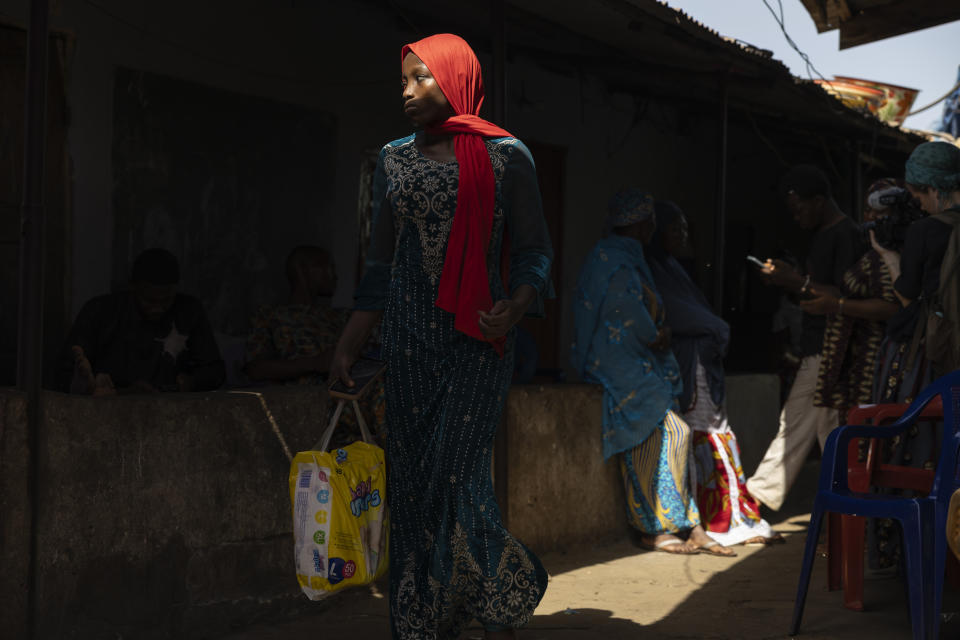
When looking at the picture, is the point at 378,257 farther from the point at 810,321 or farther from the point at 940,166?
the point at 810,321

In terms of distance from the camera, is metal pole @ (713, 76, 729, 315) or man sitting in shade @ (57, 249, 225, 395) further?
metal pole @ (713, 76, 729, 315)

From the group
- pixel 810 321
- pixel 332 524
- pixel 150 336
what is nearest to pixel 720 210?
pixel 810 321

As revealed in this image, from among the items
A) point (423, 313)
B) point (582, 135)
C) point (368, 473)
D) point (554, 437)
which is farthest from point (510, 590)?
point (582, 135)

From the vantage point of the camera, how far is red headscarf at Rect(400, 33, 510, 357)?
3.08m

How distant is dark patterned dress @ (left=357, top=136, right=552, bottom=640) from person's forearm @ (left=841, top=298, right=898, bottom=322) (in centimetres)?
249

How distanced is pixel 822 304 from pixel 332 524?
305 centimetres

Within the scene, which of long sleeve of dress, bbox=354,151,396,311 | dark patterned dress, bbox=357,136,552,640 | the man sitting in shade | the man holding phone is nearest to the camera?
dark patterned dress, bbox=357,136,552,640

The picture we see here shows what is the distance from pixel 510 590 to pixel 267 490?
4.22ft

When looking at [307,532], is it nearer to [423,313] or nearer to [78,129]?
[423,313]

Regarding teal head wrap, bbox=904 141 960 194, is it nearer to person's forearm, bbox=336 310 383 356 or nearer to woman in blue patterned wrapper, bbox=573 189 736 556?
woman in blue patterned wrapper, bbox=573 189 736 556

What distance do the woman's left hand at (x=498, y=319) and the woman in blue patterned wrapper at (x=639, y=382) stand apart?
2.65 metres

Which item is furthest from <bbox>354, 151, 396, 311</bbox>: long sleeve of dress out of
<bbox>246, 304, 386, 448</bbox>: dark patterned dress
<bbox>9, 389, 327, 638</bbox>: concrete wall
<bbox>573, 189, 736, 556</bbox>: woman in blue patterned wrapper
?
<bbox>573, 189, 736, 556</bbox>: woman in blue patterned wrapper

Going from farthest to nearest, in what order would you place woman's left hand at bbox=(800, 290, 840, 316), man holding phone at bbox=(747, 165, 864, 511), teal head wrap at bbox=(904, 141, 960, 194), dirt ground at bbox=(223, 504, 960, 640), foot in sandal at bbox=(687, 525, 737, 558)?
man holding phone at bbox=(747, 165, 864, 511) < foot in sandal at bbox=(687, 525, 737, 558) < woman's left hand at bbox=(800, 290, 840, 316) < teal head wrap at bbox=(904, 141, 960, 194) < dirt ground at bbox=(223, 504, 960, 640)

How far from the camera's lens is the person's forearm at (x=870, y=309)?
511cm
